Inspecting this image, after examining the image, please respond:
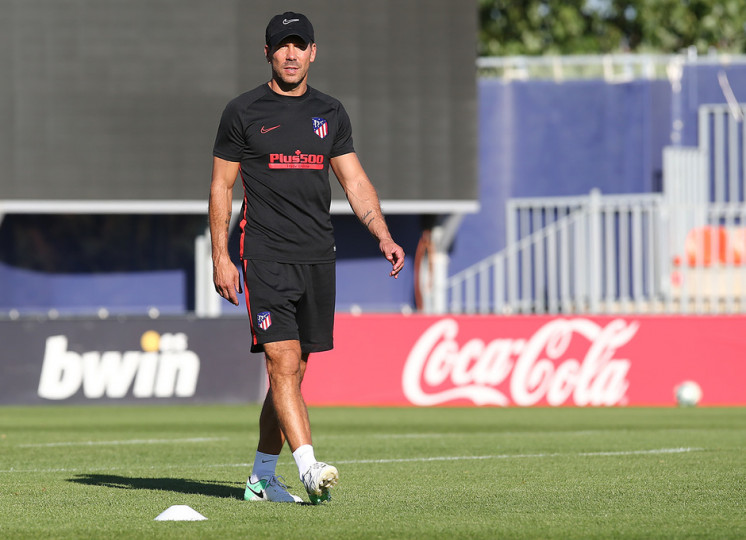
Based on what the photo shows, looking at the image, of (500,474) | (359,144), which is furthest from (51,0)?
(500,474)

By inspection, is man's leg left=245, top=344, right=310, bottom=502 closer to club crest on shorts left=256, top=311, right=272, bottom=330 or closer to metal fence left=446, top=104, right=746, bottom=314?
club crest on shorts left=256, top=311, right=272, bottom=330

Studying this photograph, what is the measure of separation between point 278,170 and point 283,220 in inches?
9.3

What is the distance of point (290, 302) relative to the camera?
21.7 ft

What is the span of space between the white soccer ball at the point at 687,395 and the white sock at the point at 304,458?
11.2 meters

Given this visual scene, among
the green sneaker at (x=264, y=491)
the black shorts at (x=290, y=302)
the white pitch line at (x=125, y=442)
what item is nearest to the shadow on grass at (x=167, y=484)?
the green sneaker at (x=264, y=491)

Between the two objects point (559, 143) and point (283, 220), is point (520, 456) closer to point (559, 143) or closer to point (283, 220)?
point (283, 220)

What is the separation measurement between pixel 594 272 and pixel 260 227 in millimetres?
13983

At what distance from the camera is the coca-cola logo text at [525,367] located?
17094 millimetres

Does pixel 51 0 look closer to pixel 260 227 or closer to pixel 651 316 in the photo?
pixel 651 316

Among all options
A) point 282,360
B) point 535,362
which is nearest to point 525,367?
point 535,362

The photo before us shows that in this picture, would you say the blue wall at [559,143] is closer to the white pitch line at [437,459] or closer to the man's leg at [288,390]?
the white pitch line at [437,459]

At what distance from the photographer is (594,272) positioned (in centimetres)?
2011

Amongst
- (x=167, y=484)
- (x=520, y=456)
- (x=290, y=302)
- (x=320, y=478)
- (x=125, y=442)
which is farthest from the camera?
(x=125, y=442)

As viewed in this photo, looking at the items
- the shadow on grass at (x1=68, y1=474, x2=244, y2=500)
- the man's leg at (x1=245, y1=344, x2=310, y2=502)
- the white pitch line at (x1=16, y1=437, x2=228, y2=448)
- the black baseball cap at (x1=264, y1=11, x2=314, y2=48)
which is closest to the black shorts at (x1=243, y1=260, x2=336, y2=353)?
the man's leg at (x1=245, y1=344, x2=310, y2=502)
